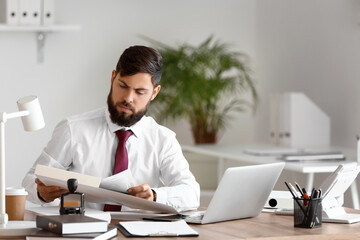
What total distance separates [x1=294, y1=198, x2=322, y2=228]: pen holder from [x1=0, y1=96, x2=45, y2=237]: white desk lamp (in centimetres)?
80

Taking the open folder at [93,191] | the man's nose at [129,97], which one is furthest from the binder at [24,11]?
the open folder at [93,191]

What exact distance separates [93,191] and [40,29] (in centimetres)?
296

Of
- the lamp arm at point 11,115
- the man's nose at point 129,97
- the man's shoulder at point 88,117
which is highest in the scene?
the man's nose at point 129,97

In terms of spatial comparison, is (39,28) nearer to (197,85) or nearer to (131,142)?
(197,85)

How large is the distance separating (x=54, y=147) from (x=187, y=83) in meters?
2.23

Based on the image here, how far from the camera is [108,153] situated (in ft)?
8.60

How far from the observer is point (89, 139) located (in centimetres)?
264

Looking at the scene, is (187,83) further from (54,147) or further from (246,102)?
(54,147)

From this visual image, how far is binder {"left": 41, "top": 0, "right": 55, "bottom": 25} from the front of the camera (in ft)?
15.7

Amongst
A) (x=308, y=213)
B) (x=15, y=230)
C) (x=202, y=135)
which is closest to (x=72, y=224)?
(x=15, y=230)

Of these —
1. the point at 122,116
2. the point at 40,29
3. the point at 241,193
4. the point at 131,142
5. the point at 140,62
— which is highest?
the point at 40,29

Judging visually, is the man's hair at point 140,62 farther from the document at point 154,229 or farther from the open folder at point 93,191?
the document at point 154,229

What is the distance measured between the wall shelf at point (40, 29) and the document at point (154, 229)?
3003mm

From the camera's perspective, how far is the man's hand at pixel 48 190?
2.23 meters
